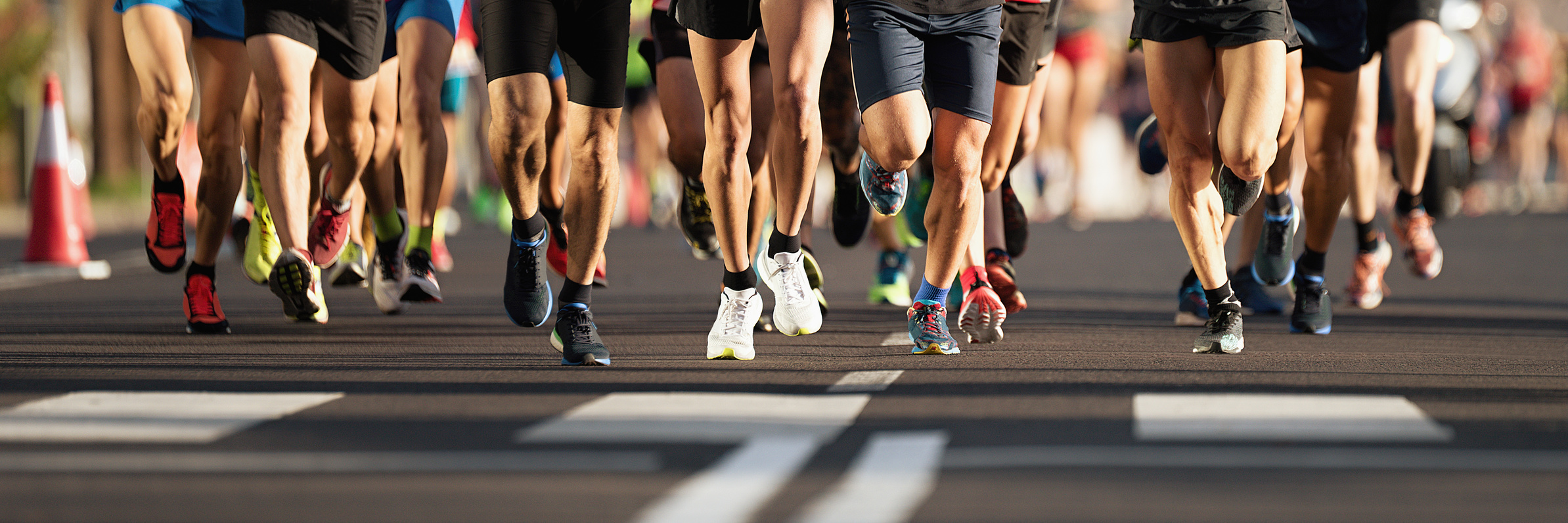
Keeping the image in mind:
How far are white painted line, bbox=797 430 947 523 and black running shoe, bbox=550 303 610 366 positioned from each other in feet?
5.05

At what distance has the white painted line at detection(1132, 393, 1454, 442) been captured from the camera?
3555mm

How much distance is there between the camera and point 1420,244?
303 inches

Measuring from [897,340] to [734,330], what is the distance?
2.86 feet

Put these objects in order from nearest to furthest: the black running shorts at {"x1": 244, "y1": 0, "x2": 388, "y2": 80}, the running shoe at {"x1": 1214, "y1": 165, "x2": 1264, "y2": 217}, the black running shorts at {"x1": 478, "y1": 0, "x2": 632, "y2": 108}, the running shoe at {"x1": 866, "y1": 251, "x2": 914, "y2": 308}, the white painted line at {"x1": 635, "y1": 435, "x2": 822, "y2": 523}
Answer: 1. the white painted line at {"x1": 635, "y1": 435, "x2": 822, "y2": 523}
2. the black running shorts at {"x1": 478, "y1": 0, "x2": 632, "y2": 108}
3. the running shoe at {"x1": 1214, "y1": 165, "x2": 1264, "y2": 217}
4. the black running shorts at {"x1": 244, "y1": 0, "x2": 388, "y2": 80}
5. the running shoe at {"x1": 866, "y1": 251, "x2": 914, "y2": 308}

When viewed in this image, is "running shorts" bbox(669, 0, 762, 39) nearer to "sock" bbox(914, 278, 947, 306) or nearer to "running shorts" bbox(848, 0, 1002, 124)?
"running shorts" bbox(848, 0, 1002, 124)

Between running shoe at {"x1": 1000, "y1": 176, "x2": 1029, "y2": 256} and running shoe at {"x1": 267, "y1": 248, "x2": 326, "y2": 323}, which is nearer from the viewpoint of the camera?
running shoe at {"x1": 267, "y1": 248, "x2": 326, "y2": 323}

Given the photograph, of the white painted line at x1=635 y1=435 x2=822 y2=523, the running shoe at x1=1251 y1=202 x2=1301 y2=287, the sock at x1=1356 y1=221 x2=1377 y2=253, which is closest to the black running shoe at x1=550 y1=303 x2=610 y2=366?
the white painted line at x1=635 y1=435 x2=822 y2=523

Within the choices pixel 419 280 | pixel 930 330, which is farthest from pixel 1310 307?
pixel 419 280

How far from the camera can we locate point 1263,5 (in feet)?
17.4

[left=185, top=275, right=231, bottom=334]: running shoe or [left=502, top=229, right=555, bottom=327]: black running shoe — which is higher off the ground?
[left=502, top=229, right=555, bottom=327]: black running shoe

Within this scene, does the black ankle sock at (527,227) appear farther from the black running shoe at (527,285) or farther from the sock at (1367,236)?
the sock at (1367,236)

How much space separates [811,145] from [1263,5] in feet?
4.65

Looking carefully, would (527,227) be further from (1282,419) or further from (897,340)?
(1282,419)

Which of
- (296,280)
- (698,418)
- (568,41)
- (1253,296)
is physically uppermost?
(568,41)
